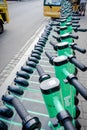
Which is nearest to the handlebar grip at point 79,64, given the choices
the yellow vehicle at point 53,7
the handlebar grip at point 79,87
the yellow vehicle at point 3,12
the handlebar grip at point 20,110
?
the handlebar grip at point 79,87

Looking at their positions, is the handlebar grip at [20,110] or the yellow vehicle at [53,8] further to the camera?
the yellow vehicle at [53,8]

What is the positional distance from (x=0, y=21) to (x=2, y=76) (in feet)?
14.5

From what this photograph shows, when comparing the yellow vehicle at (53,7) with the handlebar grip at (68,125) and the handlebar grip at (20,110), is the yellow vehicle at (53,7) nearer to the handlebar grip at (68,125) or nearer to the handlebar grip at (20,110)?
the handlebar grip at (20,110)

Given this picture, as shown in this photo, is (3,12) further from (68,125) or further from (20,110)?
(68,125)

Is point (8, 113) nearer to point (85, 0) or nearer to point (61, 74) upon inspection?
point (61, 74)

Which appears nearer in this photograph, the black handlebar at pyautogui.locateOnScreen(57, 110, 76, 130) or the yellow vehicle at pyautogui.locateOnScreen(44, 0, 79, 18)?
the black handlebar at pyautogui.locateOnScreen(57, 110, 76, 130)

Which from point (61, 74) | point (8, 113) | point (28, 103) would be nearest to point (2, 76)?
point (28, 103)

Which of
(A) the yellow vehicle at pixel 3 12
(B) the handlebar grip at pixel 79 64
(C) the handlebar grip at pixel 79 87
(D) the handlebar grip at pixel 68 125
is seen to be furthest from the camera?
(A) the yellow vehicle at pixel 3 12

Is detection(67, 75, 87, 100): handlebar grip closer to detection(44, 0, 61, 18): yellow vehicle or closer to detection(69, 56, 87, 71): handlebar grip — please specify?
detection(69, 56, 87, 71): handlebar grip

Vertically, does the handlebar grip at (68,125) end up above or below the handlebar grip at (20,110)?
above

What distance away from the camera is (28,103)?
11.0ft

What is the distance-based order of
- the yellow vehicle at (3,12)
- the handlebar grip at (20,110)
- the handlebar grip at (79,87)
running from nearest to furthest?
the handlebar grip at (20,110), the handlebar grip at (79,87), the yellow vehicle at (3,12)

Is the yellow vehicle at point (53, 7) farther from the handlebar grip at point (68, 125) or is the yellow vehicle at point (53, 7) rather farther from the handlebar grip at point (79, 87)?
the handlebar grip at point (68, 125)

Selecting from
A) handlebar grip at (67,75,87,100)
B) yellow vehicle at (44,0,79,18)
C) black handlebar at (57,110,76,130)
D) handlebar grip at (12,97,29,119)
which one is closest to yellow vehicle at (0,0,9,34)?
yellow vehicle at (44,0,79,18)
